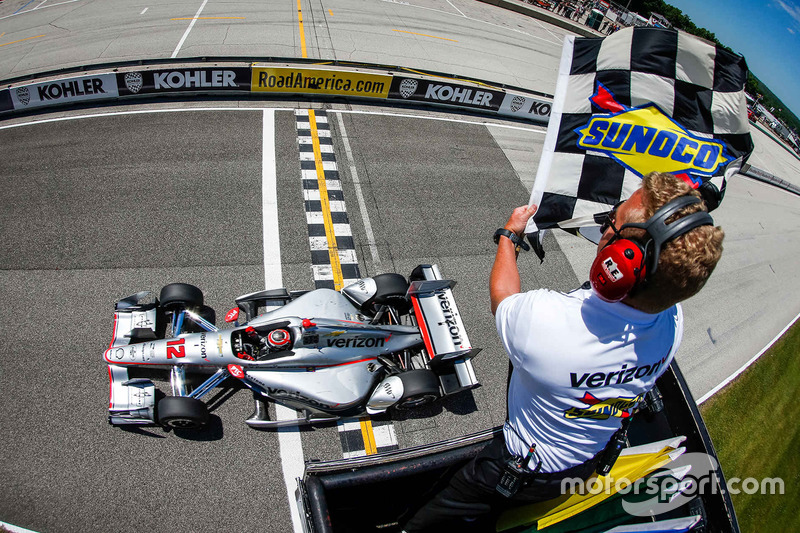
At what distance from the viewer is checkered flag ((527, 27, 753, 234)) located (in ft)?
12.8

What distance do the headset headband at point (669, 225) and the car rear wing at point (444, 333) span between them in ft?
12.5

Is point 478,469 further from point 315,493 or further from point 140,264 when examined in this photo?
point 140,264

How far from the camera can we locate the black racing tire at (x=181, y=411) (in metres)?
4.98

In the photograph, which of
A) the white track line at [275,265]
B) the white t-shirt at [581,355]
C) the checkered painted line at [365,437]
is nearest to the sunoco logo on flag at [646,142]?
the white t-shirt at [581,355]

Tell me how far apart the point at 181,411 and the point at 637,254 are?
16.1 ft

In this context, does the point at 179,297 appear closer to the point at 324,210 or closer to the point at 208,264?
the point at 208,264

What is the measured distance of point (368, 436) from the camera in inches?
221

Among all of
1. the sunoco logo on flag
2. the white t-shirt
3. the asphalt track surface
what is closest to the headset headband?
the white t-shirt

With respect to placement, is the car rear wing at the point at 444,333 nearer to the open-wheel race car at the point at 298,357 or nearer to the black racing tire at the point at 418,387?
the open-wheel race car at the point at 298,357

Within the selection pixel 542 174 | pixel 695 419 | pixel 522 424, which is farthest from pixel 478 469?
pixel 542 174

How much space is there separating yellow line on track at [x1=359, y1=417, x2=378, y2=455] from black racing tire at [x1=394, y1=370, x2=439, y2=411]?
0.46 meters

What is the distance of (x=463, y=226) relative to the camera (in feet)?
29.2

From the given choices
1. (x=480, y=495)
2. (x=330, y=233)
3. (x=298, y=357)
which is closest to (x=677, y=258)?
(x=480, y=495)

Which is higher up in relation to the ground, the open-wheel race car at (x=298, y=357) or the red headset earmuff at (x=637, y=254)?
the open-wheel race car at (x=298, y=357)
